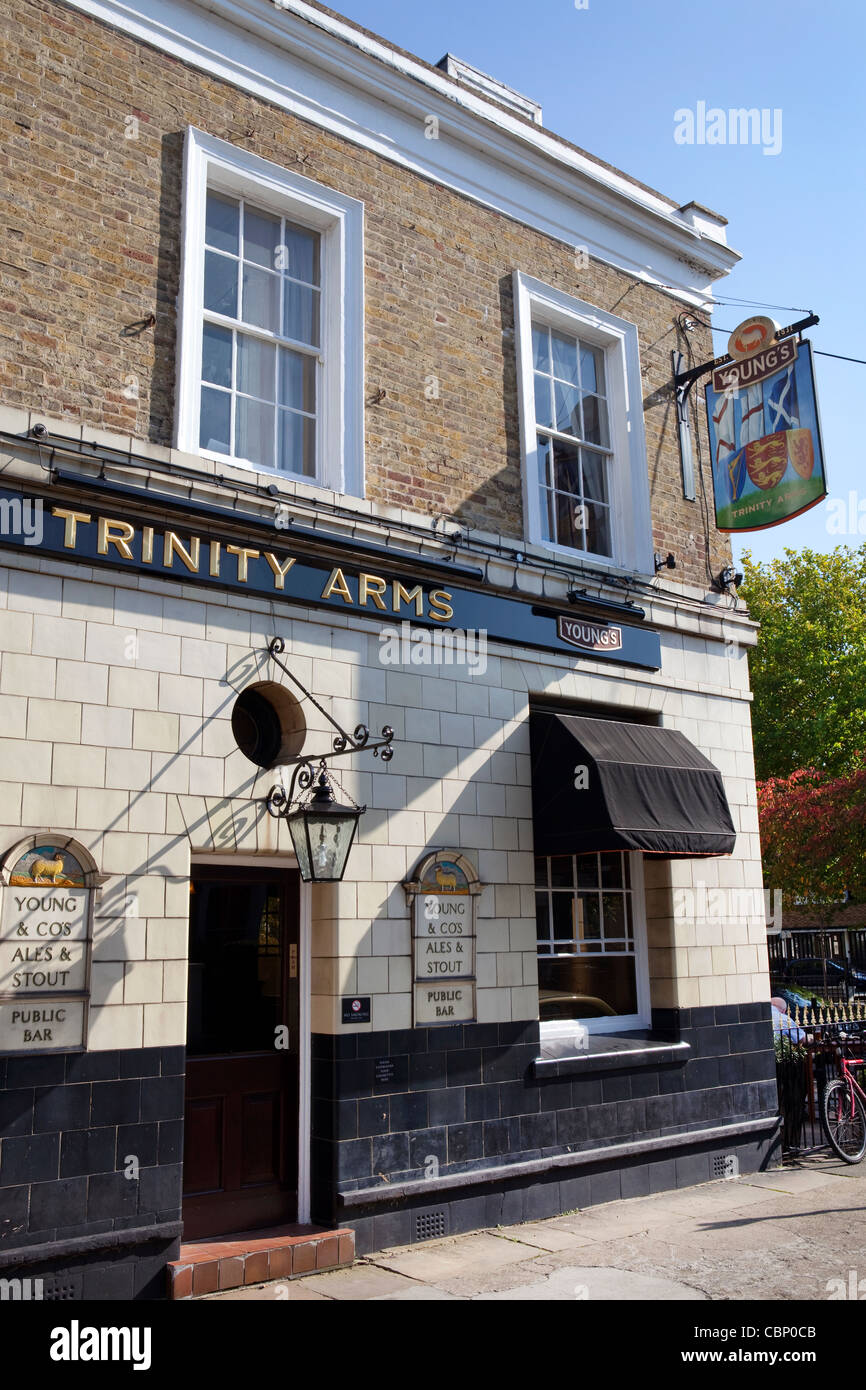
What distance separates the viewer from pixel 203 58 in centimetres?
817

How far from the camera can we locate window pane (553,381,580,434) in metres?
10.5

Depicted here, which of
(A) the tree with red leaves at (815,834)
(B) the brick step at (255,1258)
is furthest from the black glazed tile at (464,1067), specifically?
(A) the tree with red leaves at (815,834)

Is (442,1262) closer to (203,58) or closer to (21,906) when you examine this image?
(21,906)

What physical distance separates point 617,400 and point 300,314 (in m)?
3.70

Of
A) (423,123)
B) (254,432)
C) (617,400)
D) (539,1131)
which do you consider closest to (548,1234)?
(539,1131)

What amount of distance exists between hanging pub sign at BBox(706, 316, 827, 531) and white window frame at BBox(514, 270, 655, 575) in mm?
756

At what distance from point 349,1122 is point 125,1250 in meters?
1.67

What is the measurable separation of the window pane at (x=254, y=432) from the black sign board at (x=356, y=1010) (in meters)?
3.95

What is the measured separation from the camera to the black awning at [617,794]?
8609 millimetres

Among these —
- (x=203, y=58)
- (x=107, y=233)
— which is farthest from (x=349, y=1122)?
(x=203, y=58)

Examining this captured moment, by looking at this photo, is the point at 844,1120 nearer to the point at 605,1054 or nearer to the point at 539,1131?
the point at 605,1054

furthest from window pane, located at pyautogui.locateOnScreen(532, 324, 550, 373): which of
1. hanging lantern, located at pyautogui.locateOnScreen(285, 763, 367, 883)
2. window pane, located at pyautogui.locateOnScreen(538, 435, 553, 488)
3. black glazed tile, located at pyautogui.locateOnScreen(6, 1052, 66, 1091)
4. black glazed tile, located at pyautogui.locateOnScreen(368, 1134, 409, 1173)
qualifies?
black glazed tile, located at pyautogui.locateOnScreen(6, 1052, 66, 1091)

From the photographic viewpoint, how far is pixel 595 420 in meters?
11.0
